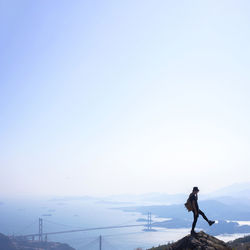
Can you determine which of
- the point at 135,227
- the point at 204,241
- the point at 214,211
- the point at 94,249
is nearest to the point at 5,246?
the point at 94,249

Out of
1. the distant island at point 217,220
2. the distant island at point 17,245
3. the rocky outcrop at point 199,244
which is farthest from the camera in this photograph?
the distant island at point 217,220

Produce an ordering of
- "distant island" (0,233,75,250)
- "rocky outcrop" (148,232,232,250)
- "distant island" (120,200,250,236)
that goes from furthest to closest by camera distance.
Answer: "distant island" (120,200,250,236) → "distant island" (0,233,75,250) → "rocky outcrop" (148,232,232,250)

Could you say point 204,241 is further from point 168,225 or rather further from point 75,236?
point 168,225

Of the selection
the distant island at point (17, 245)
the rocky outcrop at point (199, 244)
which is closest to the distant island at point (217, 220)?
the distant island at point (17, 245)

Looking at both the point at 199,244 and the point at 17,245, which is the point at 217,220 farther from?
the point at 199,244

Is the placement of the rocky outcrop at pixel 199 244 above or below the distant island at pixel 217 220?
above

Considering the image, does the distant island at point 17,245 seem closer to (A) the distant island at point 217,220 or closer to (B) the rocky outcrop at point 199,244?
(A) the distant island at point 217,220

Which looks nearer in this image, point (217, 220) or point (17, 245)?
point (17, 245)

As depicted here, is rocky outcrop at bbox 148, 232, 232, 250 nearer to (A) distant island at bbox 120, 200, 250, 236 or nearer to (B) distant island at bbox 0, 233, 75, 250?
(B) distant island at bbox 0, 233, 75, 250

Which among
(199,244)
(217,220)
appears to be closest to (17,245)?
(199,244)

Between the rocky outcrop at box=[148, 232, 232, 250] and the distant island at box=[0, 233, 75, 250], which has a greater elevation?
the rocky outcrop at box=[148, 232, 232, 250]

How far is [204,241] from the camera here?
636 centimetres

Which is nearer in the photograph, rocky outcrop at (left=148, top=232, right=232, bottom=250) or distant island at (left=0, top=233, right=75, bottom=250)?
rocky outcrop at (left=148, top=232, right=232, bottom=250)

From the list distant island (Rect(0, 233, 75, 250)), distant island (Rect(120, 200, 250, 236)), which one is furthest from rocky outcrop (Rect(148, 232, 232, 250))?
distant island (Rect(120, 200, 250, 236))
